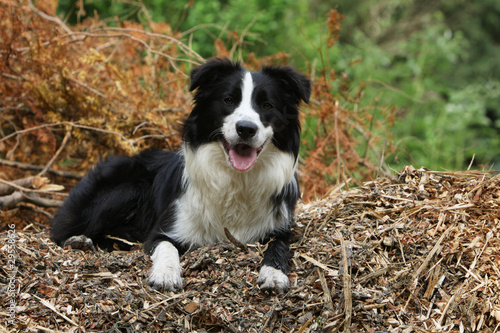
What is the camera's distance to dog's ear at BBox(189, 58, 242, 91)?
12.0ft

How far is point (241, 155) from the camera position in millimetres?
3510

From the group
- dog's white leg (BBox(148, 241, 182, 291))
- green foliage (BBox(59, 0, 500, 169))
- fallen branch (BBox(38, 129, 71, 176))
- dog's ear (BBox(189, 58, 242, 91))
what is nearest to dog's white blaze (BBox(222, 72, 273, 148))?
dog's ear (BBox(189, 58, 242, 91))

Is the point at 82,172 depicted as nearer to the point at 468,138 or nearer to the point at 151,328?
the point at 151,328

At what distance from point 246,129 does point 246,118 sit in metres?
0.08

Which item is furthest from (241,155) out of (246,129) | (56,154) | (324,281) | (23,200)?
(56,154)

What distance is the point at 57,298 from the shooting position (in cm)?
285

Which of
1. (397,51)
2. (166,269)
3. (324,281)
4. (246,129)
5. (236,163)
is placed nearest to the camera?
(324,281)

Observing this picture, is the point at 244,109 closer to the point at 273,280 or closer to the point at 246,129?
the point at 246,129

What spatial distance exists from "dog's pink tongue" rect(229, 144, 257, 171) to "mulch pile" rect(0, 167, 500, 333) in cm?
56

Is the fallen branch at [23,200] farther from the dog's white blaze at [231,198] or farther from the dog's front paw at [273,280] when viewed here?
the dog's front paw at [273,280]

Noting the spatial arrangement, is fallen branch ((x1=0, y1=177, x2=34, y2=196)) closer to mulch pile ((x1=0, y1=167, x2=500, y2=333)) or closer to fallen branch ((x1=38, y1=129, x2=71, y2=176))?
fallen branch ((x1=38, y1=129, x2=71, y2=176))

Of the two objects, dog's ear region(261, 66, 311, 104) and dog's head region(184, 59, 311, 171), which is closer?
dog's head region(184, 59, 311, 171)

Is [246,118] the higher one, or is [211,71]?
[211,71]

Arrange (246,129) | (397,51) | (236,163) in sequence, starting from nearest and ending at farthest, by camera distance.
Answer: (246,129), (236,163), (397,51)
